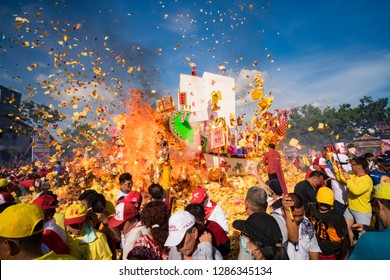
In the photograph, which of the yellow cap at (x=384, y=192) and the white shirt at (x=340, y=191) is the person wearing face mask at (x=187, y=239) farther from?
the white shirt at (x=340, y=191)

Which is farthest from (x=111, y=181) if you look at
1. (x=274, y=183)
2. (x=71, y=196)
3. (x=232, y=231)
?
(x=274, y=183)

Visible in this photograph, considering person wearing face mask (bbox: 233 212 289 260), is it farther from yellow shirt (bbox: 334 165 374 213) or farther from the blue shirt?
yellow shirt (bbox: 334 165 374 213)

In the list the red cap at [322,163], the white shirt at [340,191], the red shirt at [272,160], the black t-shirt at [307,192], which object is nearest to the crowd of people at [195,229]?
the black t-shirt at [307,192]

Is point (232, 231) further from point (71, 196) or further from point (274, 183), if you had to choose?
point (71, 196)

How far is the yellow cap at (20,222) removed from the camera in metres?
1.77

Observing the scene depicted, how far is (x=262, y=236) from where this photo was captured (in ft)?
7.56

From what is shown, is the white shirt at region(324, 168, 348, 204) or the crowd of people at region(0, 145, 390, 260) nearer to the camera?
the crowd of people at region(0, 145, 390, 260)

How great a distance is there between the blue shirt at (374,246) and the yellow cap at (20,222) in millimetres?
2321

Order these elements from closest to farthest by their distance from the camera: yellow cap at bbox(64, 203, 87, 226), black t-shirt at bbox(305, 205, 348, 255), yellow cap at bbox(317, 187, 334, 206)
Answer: yellow cap at bbox(64, 203, 87, 226) < black t-shirt at bbox(305, 205, 348, 255) < yellow cap at bbox(317, 187, 334, 206)

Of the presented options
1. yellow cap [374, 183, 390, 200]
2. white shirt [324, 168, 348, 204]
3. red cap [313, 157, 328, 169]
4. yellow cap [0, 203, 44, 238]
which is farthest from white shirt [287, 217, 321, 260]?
red cap [313, 157, 328, 169]

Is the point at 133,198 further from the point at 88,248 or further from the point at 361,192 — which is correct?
the point at 361,192

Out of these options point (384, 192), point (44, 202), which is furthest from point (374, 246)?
point (44, 202)

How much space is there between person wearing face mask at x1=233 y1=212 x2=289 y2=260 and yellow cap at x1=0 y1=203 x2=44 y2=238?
1.69 metres

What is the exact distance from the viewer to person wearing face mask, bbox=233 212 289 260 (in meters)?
2.31
